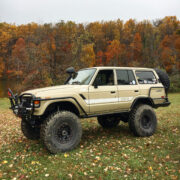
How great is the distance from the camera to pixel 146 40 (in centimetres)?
4862

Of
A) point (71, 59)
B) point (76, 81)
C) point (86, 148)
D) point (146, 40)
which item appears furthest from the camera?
point (146, 40)

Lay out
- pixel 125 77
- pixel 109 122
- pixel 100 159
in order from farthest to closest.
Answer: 1. pixel 109 122
2. pixel 125 77
3. pixel 100 159

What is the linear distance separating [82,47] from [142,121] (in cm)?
2262

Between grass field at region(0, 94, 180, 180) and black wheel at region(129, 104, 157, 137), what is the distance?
0.83ft

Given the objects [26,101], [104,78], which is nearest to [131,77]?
[104,78]

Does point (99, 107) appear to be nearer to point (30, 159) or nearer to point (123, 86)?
point (123, 86)

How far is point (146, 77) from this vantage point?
6992 millimetres

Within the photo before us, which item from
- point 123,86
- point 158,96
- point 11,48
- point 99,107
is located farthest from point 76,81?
point 11,48

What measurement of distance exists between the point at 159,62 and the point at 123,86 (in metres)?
37.9

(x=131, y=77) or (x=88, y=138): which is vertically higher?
(x=131, y=77)

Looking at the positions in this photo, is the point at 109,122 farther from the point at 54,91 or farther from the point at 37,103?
the point at 37,103

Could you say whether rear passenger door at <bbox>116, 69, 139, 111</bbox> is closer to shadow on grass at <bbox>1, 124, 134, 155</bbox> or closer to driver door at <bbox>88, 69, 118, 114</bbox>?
driver door at <bbox>88, 69, 118, 114</bbox>

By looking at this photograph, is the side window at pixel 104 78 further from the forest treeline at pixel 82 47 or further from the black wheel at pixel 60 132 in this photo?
the forest treeline at pixel 82 47

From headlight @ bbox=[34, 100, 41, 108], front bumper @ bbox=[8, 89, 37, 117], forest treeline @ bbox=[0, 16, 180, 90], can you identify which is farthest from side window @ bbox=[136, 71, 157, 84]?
forest treeline @ bbox=[0, 16, 180, 90]
